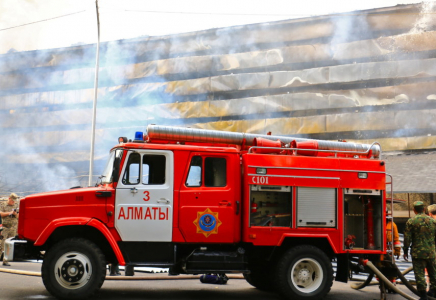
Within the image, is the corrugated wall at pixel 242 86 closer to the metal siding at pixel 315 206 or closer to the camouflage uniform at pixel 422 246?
the camouflage uniform at pixel 422 246

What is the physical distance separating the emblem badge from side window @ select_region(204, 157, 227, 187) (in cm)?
48

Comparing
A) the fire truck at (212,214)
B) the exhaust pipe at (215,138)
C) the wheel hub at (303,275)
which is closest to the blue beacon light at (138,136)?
the fire truck at (212,214)

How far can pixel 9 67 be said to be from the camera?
38.9m

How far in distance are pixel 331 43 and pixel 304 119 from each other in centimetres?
452

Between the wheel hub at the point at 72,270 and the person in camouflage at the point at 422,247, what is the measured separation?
5307mm

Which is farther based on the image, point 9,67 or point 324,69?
point 9,67

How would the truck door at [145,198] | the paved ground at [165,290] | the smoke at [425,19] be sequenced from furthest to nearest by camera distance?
the smoke at [425,19]
the paved ground at [165,290]
the truck door at [145,198]

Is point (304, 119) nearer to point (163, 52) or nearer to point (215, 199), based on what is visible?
point (163, 52)

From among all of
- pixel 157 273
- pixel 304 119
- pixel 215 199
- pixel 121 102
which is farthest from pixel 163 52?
pixel 215 199

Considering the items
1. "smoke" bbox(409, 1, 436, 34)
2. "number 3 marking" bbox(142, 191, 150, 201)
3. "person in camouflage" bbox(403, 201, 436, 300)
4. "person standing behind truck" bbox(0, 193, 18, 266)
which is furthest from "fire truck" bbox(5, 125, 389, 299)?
"smoke" bbox(409, 1, 436, 34)

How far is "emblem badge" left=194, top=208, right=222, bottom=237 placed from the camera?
8477 mm

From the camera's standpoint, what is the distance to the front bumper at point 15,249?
802 centimetres

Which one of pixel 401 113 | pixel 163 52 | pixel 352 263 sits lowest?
pixel 352 263

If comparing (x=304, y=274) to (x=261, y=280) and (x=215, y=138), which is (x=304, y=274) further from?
(x=215, y=138)
